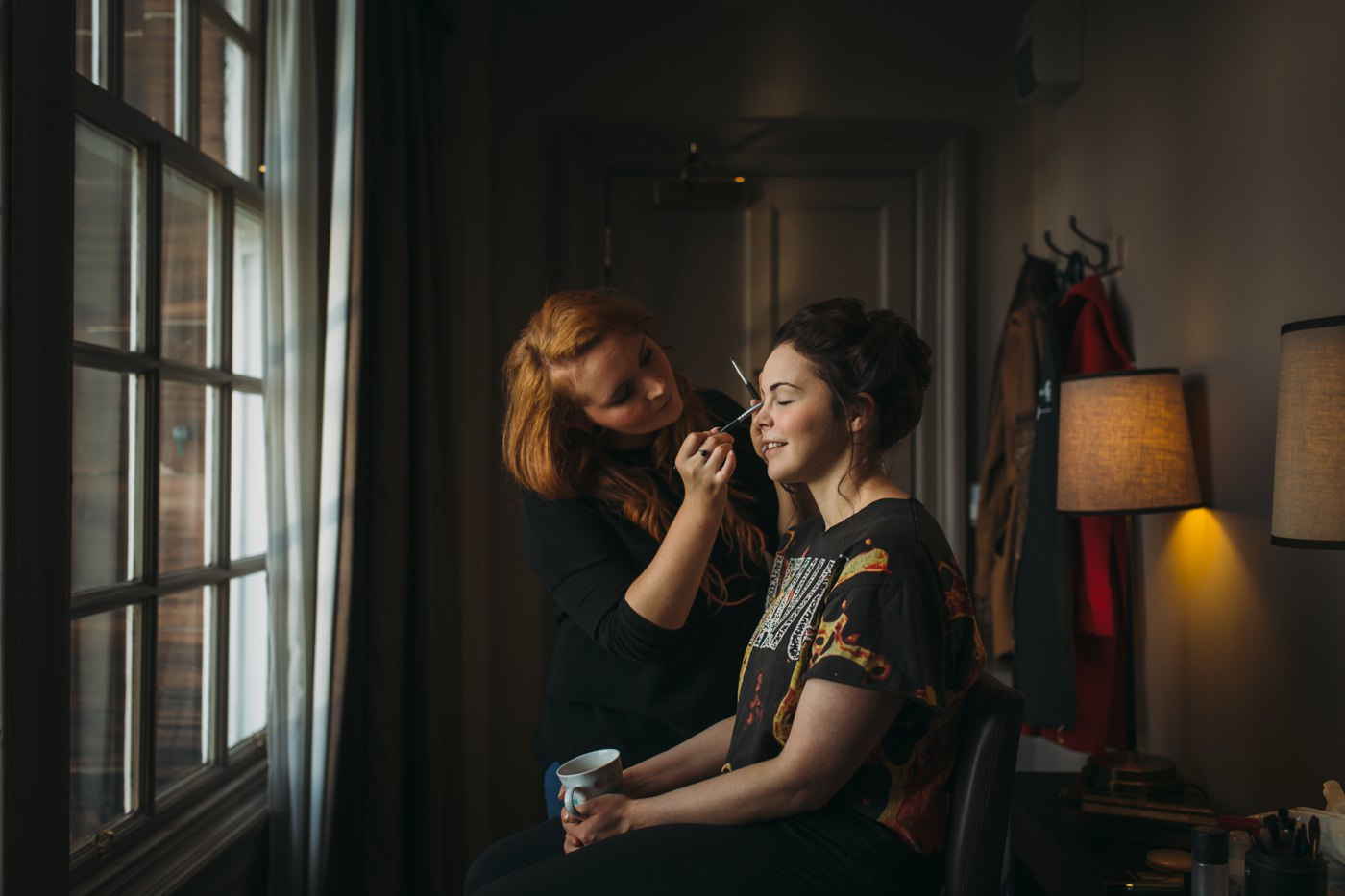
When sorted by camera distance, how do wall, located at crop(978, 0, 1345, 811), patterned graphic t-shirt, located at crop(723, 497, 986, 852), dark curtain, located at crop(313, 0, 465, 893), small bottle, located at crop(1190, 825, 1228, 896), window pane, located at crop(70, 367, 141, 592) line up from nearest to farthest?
1. patterned graphic t-shirt, located at crop(723, 497, 986, 852)
2. small bottle, located at crop(1190, 825, 1228, 896)
3. window pane, located at crop(70, 367, 141, 592)
4. wall, located at crop(978, 0, 1345, 811)
5. dark curtain, located at crop(313, 0, 465, 893)

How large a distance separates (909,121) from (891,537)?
2.36 m

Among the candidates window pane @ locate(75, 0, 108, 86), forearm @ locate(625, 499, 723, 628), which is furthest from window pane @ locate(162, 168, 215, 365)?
forearm @ locate(625, 499, 723, 628)

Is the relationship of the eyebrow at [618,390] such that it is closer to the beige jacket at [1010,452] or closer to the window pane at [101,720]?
the window pane at [101,720]

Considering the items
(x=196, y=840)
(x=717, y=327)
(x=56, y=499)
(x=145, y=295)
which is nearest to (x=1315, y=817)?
(x=56, y=499)

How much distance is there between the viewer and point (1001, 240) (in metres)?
3.32

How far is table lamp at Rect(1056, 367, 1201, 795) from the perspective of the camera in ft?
6.65

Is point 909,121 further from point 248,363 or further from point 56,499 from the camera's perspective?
point 56,499

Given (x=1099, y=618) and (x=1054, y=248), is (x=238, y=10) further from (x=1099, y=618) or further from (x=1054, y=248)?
(x=1099, y=618)

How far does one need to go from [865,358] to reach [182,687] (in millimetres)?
1450

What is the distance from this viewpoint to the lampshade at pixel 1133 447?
6.66 feet

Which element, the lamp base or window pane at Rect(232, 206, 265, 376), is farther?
window pane at Rect(232, 206, 265, 376)

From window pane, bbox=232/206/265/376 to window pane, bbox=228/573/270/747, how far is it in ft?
1.55

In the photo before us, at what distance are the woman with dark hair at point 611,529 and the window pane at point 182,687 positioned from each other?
0.71 metres

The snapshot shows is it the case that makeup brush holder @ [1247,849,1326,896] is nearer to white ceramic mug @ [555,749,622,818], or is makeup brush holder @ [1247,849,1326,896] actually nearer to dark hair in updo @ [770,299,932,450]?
dark hair in updo @ [770,299,932,450]
